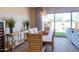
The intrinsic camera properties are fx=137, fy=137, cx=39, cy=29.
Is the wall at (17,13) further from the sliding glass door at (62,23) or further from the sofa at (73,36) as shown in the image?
the sofa at (73,36)

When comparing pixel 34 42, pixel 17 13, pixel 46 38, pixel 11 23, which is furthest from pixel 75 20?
pixel 11 23

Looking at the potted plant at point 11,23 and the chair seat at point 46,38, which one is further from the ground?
the potted plant at point 11,23

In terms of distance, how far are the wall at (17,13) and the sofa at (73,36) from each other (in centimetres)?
90

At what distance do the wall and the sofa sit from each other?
2.94 ft

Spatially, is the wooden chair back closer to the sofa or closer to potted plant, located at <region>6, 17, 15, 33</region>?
potted plant, located at <region>6, 17, 15, 33</region>

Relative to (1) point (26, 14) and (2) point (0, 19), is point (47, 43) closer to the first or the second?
(1) point (26, 14)

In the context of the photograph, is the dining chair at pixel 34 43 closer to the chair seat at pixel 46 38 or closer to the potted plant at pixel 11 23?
the chair seat at pixel 46 38

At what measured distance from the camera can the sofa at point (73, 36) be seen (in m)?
2.73

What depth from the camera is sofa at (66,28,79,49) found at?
2.73 meters

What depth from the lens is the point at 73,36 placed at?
9.27 feet

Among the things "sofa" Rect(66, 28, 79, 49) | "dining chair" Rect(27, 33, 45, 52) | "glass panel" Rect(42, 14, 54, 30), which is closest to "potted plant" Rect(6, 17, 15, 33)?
"dining chair" Rect(27, 33, 45, 52)

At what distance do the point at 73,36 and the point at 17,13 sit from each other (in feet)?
4.07

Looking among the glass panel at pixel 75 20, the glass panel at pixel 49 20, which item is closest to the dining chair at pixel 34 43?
the glass panel at pixel 49 20

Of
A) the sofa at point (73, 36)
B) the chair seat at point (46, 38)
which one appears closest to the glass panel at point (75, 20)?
the sofa at point (73, 36)
